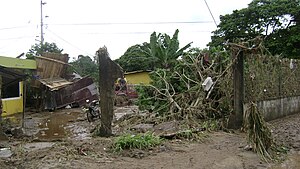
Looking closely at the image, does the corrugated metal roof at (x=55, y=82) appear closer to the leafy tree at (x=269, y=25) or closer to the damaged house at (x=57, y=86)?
the damaged house at (x=57, y=86)

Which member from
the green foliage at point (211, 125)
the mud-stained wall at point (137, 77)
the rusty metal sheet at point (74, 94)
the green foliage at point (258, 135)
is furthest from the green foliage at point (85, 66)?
the green foliage at point (258, 135)

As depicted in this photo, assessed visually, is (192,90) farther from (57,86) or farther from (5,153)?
(57,86)

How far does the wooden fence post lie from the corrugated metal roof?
13257 mm

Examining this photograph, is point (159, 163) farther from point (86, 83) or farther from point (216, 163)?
point (86, 83)

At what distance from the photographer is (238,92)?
9289 mm

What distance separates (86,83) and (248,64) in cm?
1342

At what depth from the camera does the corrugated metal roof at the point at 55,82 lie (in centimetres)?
1989

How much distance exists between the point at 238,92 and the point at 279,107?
3701mm

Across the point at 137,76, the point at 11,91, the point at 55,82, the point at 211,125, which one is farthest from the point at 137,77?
the point at 211,125

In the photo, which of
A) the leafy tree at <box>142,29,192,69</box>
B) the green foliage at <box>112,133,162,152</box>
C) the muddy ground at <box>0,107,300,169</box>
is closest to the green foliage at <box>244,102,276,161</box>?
the muddy ground at <box>0,107,300,169</box>

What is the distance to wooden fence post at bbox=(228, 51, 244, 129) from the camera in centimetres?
921

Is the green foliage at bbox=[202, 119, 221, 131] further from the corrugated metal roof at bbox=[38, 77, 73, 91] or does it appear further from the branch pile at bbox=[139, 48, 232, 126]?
the corrugated metal roof at bbox=[38, 77, 73, 91]

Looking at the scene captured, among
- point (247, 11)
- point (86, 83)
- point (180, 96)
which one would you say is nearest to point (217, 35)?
point (247, 11)

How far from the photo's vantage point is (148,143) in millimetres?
6738
